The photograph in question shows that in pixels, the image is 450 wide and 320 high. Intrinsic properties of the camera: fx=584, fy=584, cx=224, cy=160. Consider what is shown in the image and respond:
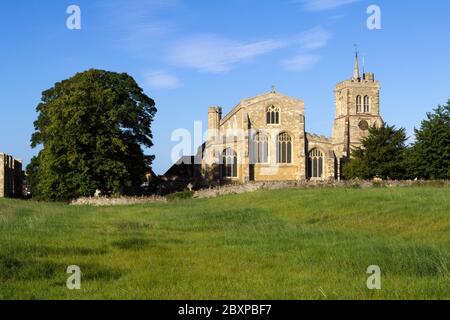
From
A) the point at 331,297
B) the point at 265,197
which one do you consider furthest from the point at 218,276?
the point at 265,197

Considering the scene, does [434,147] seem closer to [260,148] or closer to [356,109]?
A: [260,148]

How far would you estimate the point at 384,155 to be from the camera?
182ft

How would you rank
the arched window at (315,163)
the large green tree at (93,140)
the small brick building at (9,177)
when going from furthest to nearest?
the small brick building at (9,177) → the arched window at (315,163) → the large green tree at (93,140)

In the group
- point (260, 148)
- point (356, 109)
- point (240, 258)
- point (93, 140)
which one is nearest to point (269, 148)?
point (260, 148)

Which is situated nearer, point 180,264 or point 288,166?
point 180,264

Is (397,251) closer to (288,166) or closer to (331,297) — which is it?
(331,297)

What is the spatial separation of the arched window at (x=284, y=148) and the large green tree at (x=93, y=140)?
59.4ft

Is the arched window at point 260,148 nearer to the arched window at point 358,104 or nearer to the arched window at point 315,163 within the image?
the arched window at point 315,163

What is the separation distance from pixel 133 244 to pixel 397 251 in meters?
6.39

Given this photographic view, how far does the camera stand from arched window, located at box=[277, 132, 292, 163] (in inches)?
2537

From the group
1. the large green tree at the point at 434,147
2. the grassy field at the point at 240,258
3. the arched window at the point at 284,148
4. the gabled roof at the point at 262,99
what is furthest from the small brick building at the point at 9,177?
the grassy field at the point at 240,258

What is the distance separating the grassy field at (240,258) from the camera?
8883 millimetres

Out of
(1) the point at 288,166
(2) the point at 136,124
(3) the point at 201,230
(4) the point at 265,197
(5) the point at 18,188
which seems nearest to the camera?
(3) the point at 201,230
